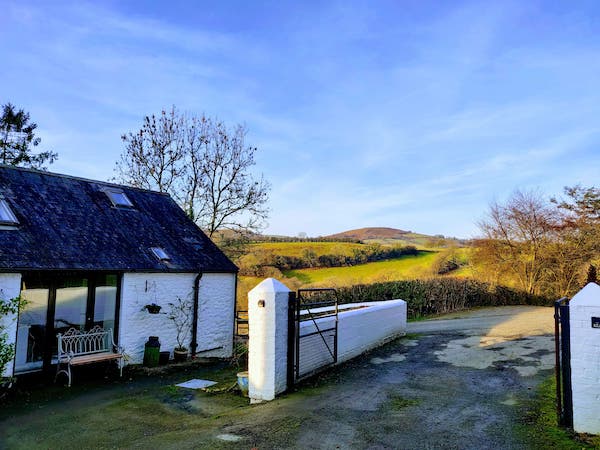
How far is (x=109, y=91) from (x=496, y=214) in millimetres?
21669

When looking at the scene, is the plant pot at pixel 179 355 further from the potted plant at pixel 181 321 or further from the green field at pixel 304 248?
the green field at pixel 304 248

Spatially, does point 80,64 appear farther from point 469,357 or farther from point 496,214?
point 496,214

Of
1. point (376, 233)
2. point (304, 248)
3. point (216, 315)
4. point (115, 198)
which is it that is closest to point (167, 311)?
point (216, 315)

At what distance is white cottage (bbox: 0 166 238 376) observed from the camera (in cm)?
962

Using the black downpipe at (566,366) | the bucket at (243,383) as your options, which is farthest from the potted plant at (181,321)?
the black downpipe at (566,366)

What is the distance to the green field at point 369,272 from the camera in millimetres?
23406

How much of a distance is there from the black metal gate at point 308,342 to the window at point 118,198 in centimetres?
755

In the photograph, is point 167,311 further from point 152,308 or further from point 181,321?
point 152,308

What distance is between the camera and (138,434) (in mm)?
6246

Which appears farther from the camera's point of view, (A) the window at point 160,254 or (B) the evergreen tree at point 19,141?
(B) the evergreen tree at point 19,141

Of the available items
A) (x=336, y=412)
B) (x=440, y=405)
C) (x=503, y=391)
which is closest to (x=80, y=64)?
(x=336, y=412)

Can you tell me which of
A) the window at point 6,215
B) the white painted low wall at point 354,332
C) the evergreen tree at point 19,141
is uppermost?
the evergreen tree at point 19,141

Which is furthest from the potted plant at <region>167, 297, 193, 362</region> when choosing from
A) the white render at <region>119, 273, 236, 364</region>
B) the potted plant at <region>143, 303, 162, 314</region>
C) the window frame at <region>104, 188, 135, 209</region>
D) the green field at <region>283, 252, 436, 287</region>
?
the green field at <region>283, 252, 436, 287</region>

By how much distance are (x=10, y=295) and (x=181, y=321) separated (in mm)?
4721
